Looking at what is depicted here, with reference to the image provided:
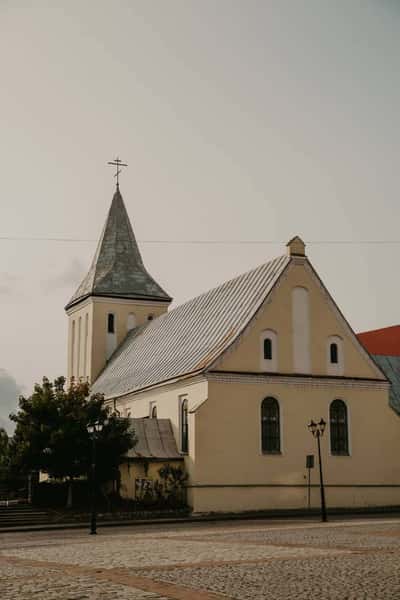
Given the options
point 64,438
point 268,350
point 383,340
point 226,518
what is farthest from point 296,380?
point 383,340

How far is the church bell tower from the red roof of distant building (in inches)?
709

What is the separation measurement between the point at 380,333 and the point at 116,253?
77.5 ft

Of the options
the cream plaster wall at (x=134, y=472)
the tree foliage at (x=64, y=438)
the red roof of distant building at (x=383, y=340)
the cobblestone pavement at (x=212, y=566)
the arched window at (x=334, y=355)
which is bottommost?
the cobblestone pavement at (x=212, y=566)

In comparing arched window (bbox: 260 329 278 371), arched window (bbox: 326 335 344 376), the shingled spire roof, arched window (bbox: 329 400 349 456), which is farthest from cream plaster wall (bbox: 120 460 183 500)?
the shingled spire roof

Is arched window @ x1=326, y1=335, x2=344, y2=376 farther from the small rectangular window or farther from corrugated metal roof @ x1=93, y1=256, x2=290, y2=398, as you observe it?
the small rectangular window

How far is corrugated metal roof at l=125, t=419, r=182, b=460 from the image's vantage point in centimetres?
4125

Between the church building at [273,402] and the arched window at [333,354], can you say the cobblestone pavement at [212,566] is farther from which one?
the arched window at [333,354]

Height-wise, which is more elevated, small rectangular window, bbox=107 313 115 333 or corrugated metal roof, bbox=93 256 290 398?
small rectangular window, bbox=107 313 115 333

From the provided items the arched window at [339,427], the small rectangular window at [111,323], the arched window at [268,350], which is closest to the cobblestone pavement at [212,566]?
the arched window at [268,350]

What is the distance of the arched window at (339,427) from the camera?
41781mm

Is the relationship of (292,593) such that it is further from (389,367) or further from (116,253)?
(116,253)

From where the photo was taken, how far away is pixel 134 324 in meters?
63.2

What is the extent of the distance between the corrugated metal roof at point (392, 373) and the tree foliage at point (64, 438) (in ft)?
53.9

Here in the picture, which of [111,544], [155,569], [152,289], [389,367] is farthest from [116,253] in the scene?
[155,569]
